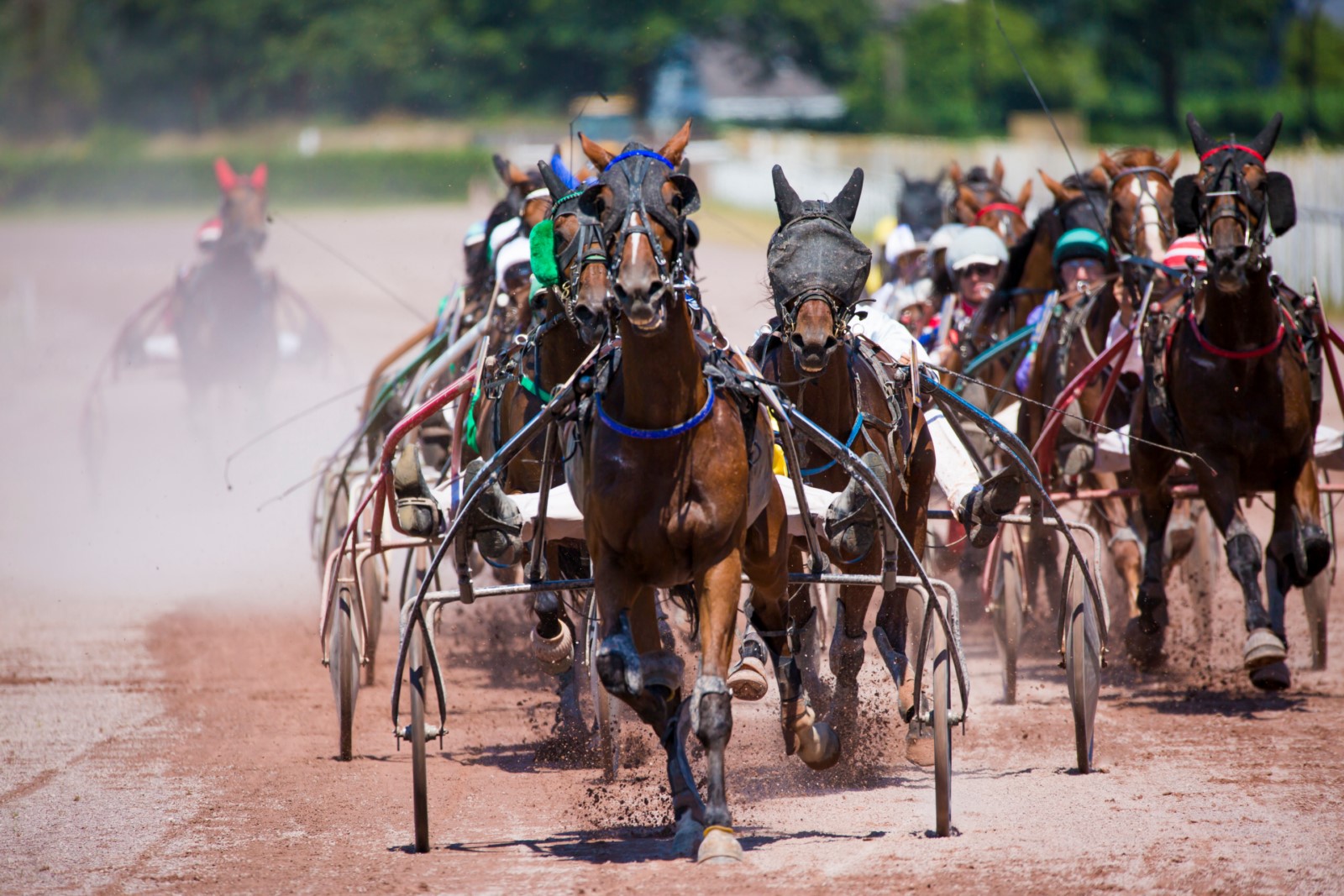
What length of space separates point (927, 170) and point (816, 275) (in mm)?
23977

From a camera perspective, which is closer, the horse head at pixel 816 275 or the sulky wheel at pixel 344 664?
the horse head at pixel 816 275

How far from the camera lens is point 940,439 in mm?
6629

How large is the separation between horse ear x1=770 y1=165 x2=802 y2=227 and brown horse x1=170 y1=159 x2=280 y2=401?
356 inches

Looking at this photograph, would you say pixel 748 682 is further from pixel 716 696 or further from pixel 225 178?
pixel 225 178

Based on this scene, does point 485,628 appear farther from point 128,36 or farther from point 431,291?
point 128,36

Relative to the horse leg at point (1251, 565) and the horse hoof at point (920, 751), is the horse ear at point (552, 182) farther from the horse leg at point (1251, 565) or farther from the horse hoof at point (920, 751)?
the horse leg at point (1251, 565)

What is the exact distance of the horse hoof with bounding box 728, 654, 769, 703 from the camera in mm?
5270

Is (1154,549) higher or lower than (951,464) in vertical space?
lower

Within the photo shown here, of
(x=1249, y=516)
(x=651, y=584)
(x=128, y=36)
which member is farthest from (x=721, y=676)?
(x=128, y=36)

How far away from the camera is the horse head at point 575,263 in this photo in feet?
14.5

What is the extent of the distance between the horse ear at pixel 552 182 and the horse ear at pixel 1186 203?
2536 mm

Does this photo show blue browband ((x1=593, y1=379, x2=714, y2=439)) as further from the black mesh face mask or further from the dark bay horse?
the dark bay horse

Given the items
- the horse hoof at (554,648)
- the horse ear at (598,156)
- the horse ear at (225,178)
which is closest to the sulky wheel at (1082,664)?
the horse hoof at (554,648)

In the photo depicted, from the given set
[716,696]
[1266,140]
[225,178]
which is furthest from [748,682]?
[225,178]
